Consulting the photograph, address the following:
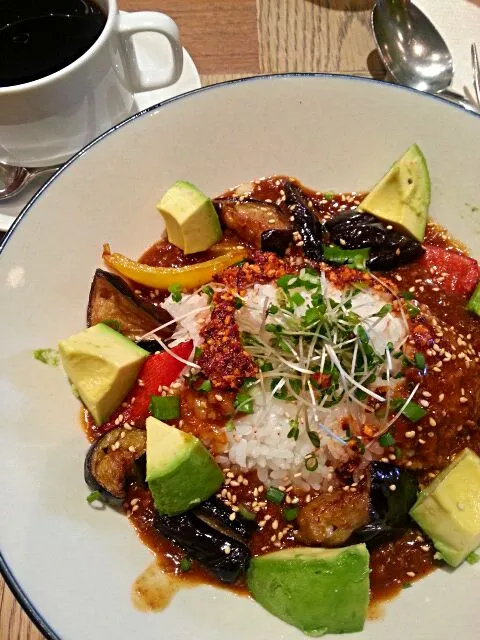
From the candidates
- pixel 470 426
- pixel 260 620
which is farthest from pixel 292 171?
pixel 260 620

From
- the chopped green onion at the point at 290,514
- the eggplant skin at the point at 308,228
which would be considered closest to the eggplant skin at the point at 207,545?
the chopped green onion at the point at 290,514

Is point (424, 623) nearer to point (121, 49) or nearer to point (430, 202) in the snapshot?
point (430, 202)

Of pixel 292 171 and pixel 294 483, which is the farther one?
pixel 292 171

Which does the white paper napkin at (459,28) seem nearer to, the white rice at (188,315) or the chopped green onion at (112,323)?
the white rice at (188,315)

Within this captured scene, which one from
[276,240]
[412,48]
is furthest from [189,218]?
[412,48]

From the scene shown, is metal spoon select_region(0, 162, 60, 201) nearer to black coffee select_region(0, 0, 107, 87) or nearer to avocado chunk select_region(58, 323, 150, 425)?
black coffee select_region(0, 0, 107, 87)

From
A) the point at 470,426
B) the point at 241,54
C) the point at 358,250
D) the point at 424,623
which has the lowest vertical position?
the point at 424,623

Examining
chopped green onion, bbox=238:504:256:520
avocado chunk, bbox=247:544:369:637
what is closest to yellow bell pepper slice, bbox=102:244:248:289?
chopped green onion, bbox=238:504:256:520
